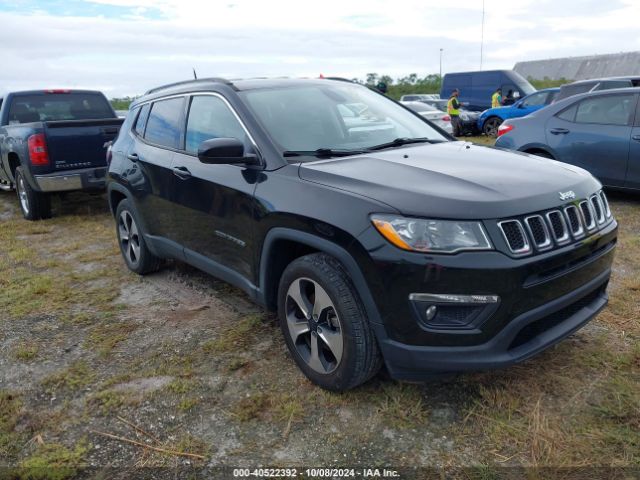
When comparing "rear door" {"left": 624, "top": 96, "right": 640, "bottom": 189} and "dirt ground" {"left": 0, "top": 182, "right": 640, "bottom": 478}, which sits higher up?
"rear door" {"left": 624, "top": 96, "right": 640, "bottom": 189}

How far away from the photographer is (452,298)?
2.38 metres

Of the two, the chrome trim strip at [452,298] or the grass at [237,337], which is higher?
the chrome trim strip at [452,298]

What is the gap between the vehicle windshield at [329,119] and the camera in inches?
131

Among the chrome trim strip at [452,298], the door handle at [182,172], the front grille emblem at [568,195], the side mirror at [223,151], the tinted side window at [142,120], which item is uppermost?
the tinted side window at [142,120]

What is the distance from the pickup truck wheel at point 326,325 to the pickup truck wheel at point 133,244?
7.17 feet

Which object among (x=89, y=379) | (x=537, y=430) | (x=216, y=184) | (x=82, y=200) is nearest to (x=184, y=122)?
(x=216, y=184)

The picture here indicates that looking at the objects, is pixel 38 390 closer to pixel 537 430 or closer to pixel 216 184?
pixel 216 184

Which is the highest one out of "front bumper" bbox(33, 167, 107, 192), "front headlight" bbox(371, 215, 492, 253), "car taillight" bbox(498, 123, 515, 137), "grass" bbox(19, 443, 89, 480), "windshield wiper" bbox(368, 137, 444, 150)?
"windshield wiper" bbox(368, 137, 444, 150)

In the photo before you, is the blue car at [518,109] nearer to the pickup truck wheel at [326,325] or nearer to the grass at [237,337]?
the grass at [237,337]

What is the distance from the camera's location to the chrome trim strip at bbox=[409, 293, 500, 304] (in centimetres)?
236

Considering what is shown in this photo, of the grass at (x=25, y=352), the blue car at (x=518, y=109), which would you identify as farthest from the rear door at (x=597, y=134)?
the blue car at (x=518, y=109)

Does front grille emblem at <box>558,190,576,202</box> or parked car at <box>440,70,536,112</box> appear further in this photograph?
parked car at <box>440,70,536,112</box>

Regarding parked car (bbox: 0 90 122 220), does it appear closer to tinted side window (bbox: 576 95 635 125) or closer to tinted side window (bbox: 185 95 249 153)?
tinted side window (bbox: 185 95 249 153)

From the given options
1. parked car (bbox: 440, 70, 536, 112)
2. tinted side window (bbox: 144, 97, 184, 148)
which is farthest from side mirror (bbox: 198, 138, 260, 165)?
parked car (bbox: 440, 70, 536, 112)
